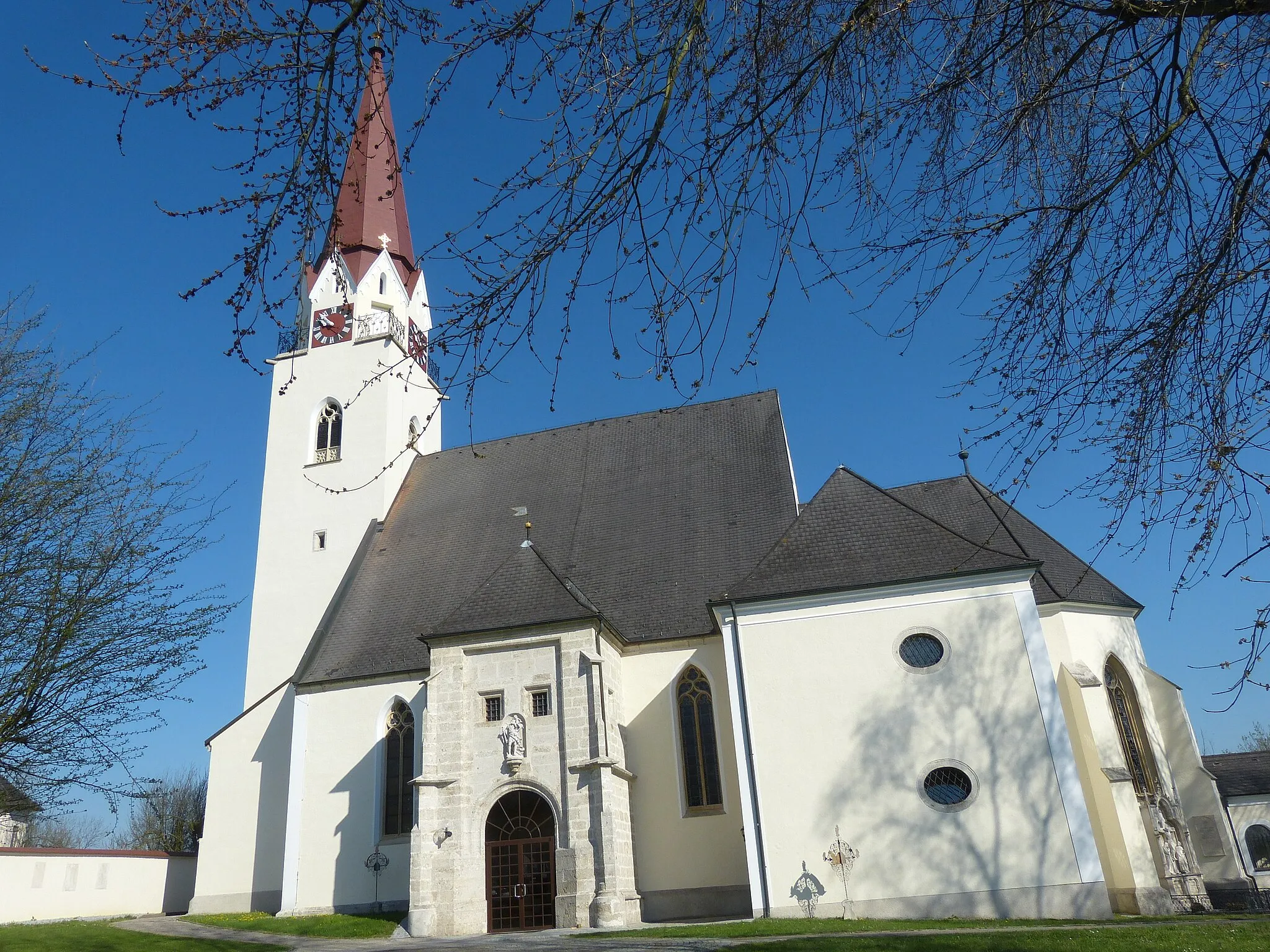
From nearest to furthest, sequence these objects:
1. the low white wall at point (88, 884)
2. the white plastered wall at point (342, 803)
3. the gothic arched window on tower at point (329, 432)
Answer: the white plastered wall at point (342, 803) → the low white wall at point (88, 884) → the gothic arched window on tower at point (329, 432)

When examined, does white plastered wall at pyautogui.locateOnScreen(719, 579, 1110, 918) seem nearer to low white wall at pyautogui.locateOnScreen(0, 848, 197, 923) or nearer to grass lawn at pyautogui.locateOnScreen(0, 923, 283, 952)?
grass lawn at pyautogui.locateOnScreen(0, 923, 283, 952)

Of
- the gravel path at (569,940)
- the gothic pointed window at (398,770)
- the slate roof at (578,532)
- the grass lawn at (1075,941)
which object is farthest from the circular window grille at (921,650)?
the gothic pointed window at (398,770)

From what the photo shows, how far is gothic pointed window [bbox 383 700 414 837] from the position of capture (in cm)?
1883

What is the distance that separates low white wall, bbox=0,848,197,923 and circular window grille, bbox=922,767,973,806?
21.4 metres

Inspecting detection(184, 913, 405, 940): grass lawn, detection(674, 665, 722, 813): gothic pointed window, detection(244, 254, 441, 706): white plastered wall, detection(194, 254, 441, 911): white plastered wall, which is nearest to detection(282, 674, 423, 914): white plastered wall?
detection(184, 913, 405, 940): grass lawn

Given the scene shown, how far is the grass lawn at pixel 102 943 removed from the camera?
39.9 ft

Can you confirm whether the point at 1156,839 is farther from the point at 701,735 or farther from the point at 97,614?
the point at 97,614

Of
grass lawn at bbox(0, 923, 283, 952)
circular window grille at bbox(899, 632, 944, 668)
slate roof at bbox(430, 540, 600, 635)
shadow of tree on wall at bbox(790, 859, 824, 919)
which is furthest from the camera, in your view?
slate roof at bbox(430, 540, 600, 635)

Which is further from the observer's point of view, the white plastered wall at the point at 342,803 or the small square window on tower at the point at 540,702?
the white plastered wall at the point at 342,803

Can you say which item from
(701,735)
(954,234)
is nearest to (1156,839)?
(701,735)

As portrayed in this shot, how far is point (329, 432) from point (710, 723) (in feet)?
46.2

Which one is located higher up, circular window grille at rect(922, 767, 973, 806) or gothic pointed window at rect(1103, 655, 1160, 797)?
gothic pointed window at rect(1103, 655, 1160, 797)

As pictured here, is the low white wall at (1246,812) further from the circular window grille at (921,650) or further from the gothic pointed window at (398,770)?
the gothic pointed window at (398,770)

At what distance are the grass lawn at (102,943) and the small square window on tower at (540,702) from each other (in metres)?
5.46
